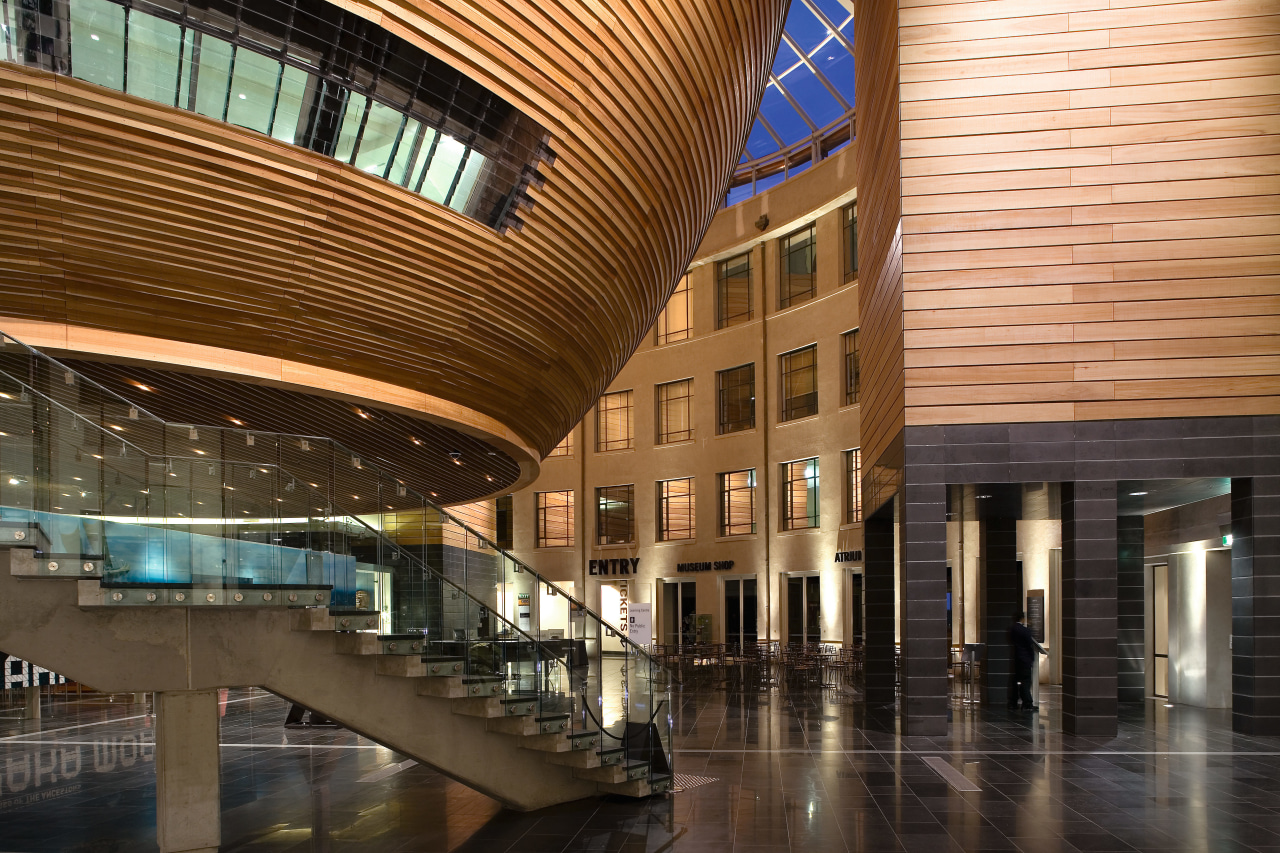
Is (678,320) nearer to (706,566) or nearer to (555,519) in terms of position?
(706,566)

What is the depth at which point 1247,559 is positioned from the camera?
41.5 feet

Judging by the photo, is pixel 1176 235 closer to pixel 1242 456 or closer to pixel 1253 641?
pixel 1242 456

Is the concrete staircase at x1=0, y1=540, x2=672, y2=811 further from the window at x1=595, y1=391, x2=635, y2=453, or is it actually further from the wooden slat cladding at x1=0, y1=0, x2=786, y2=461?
the window at x1=595, y1=391, x2=635, y2=453

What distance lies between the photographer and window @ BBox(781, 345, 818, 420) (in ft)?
89.5

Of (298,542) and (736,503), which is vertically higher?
(298,542)

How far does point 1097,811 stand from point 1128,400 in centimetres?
592

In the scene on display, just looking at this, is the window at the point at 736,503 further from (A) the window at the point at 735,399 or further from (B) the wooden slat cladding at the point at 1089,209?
(B) the wooden slat cladding at the point at 1089,209

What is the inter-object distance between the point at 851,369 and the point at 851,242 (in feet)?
10.8

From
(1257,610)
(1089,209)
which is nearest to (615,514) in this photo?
(1089,209)

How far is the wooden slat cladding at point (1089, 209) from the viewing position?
41.0ft

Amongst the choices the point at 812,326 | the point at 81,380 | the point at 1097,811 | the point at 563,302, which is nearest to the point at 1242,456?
the point at 1097,811

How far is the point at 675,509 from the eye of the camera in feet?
102

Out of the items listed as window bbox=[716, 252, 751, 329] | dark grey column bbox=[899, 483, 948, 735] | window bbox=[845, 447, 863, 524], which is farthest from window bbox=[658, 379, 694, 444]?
dark grey column bbox=[899, 483, 948, 735]

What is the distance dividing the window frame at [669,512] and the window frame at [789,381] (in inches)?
157
